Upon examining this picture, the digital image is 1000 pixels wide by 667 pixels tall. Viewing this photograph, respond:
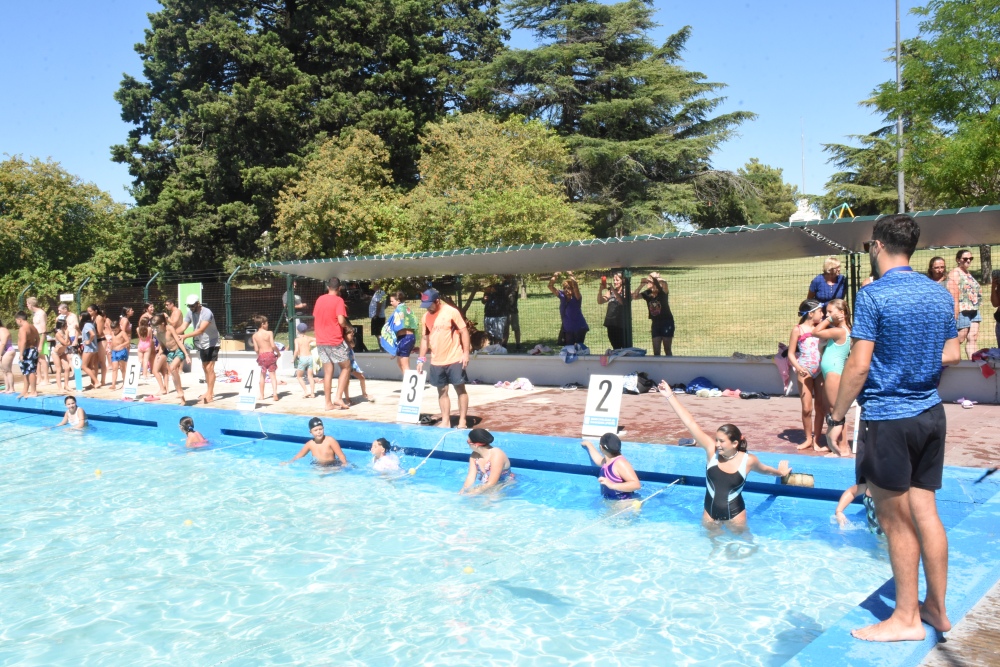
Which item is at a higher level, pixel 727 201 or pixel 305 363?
pixel 727 201

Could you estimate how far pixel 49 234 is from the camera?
34688 millimetres

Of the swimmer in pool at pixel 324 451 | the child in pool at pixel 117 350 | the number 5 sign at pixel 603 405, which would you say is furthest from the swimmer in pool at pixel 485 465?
the child in pool at pixel 117 350

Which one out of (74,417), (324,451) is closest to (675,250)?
(324,451)

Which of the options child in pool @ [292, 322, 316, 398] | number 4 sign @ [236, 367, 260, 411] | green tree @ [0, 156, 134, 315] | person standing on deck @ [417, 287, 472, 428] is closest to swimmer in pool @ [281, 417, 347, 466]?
person standing on deck @ [417, 287, 472, 428]

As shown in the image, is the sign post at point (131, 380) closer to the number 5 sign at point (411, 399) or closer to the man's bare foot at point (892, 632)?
the number 5 sign at point (411, 399)

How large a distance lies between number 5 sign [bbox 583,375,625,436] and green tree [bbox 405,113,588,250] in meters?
11.2

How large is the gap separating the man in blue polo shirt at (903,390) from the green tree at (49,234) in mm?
34378

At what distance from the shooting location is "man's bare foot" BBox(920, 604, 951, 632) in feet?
12.6

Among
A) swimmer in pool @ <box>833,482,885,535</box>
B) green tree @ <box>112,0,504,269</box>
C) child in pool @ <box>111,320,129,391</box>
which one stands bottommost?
swimmer in pool @ <box>833,482,885,535</box>

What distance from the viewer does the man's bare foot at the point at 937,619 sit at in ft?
12.6

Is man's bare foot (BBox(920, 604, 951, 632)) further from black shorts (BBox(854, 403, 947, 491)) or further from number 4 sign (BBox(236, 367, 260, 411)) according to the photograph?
number 4 sign (BBox(236, 367, 260, 411))

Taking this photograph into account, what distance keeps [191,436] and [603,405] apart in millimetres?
6727

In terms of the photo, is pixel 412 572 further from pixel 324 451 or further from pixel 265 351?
pixel 265 351

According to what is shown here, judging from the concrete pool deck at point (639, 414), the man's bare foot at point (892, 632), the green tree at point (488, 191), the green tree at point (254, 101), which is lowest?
the man's bare foot at point (892, 632)
